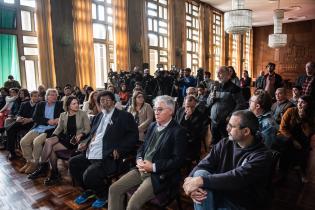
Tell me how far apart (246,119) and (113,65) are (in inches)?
287

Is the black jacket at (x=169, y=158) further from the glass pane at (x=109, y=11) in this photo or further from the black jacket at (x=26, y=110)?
the glass pane at (x=109, y=11)

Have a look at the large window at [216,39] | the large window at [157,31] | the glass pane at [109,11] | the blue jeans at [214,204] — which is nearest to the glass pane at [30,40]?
the glass pane at [109,11]

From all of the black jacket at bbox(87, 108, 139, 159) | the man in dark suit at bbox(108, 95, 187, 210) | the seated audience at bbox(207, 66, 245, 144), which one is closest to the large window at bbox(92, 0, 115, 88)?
the seated audience at bbox(207, 66, 245, 144)

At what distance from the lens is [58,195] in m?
2.86

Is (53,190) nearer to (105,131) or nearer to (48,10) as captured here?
(105,131)

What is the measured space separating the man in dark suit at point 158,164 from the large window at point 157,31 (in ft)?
25.3

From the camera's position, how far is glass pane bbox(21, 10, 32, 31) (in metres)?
6.34

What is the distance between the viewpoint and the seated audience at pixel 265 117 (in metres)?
2.24

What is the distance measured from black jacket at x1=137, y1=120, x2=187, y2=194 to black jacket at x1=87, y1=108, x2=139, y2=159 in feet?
1.82

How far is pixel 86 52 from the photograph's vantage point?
731cm

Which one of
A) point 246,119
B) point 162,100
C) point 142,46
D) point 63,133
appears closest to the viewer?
point 246,119

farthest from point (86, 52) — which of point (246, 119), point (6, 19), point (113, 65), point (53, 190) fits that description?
point (246, 119)

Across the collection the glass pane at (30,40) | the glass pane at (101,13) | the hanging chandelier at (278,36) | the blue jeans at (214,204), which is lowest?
the blue jeans at (214,204)

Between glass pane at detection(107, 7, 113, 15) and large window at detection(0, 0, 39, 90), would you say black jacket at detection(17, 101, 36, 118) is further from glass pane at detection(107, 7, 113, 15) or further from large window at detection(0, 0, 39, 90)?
glass pane at detection(107, 7, 113, 15)
